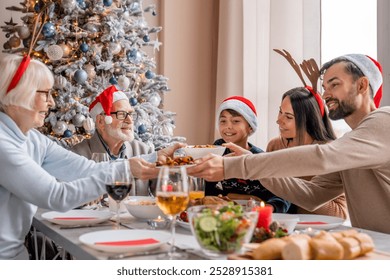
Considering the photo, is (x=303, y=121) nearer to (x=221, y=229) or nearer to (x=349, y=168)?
(x=349, y=168)

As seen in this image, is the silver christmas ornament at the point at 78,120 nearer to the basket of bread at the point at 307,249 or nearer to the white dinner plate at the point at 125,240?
the white dinner plate at the point at 125,240

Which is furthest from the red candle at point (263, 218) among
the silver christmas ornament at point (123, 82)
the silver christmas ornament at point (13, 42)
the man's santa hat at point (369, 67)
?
the silver christmas ornament at point (13, 42)

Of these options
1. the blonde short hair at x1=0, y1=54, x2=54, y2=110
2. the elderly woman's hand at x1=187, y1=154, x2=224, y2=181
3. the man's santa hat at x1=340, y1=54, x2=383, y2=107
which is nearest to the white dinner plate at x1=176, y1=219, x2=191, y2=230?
the elderly woman's hand at x1=187, y1=154, x2=224, y2=181

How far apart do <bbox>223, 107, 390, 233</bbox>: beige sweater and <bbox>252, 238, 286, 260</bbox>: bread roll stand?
0.63 m

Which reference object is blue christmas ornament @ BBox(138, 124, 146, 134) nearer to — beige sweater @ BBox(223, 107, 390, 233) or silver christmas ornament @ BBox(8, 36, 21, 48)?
silver christmas ornament @ BBox(8, 36, 21, 48)

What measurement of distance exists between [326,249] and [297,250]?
0.08 m

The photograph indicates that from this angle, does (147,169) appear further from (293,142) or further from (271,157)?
(293,142)

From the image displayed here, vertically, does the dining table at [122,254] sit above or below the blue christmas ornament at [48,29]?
below

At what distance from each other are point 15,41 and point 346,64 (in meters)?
2.61

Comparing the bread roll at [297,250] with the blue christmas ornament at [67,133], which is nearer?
the bread roll at [297,250]

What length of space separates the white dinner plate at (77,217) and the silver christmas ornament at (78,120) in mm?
1945

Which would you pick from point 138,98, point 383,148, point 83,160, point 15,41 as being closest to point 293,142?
point 383,148

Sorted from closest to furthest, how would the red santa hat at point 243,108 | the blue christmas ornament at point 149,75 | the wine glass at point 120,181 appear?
the wine glass at point 120,181
the red santa hat at point 243,108
the blue christmas ornament at point 149,75

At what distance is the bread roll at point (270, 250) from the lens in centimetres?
116
